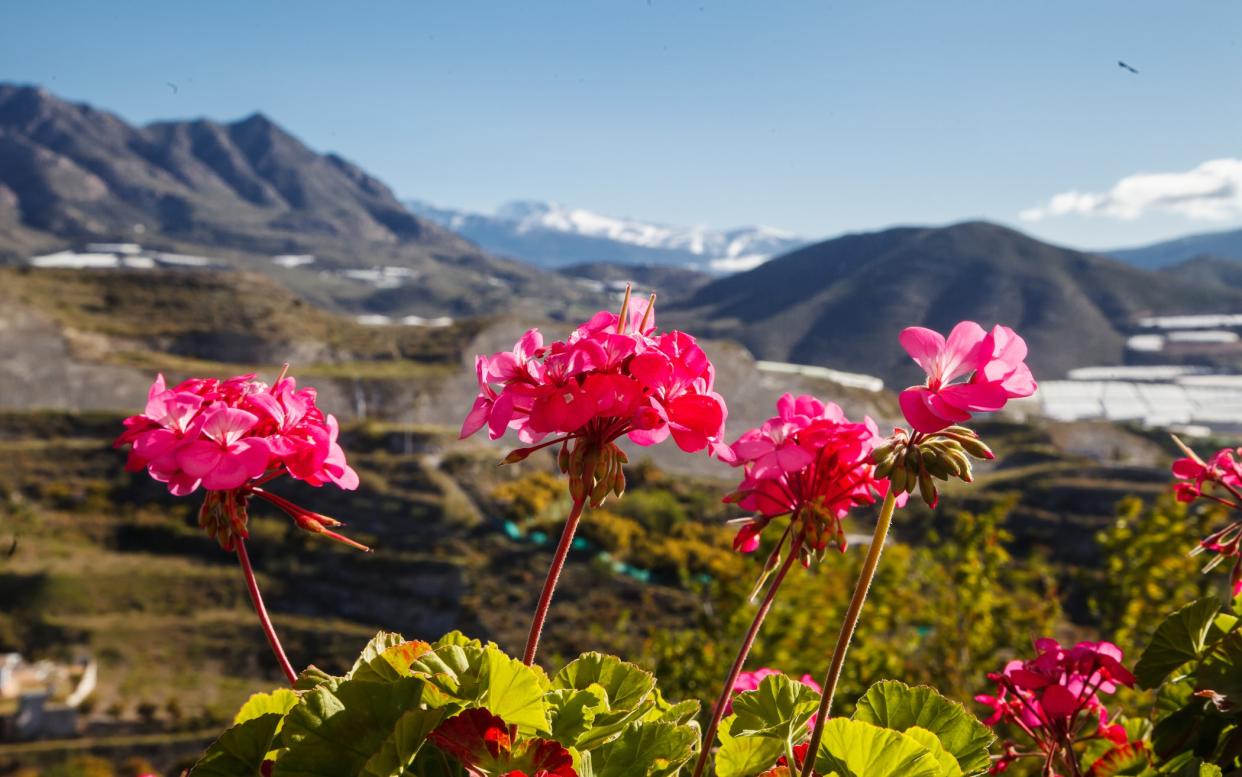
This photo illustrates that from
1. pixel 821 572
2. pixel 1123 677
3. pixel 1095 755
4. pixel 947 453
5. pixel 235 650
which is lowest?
pixel 235 650

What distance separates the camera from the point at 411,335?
54.7 m

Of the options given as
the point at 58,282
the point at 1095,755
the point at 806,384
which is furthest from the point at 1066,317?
the point at 1095,755

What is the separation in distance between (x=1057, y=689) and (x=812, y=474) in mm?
600

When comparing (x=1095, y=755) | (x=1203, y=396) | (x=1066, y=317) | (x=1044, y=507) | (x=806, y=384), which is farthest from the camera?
(x=1066, y=317)

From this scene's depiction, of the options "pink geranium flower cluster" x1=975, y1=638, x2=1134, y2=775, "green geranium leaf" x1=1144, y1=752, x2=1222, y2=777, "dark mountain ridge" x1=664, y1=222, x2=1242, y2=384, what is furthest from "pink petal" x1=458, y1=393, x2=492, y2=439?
"dark mountain ridge" x1=664, y1=222, x2=1242, y2=384

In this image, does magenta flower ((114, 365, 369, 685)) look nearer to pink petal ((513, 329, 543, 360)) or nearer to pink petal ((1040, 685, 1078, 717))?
pink petal ((513, 329, 543, 360))

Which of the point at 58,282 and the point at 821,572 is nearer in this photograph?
the point at 821,572

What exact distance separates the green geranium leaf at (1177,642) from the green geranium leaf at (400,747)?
1367mm

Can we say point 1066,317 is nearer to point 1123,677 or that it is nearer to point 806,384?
point 806,384

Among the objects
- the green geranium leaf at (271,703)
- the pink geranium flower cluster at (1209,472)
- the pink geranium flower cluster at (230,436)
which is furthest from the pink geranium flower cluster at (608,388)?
the pink geranium flower cluster at (1209,472)

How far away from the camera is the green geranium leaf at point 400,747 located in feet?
2.89

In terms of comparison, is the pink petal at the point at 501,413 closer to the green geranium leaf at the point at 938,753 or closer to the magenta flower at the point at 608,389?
the magenta flower at the point at 608,389

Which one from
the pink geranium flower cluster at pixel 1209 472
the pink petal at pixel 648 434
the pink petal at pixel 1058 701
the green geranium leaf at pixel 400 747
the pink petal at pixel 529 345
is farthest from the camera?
the pink geranium flower cluster at pixel 1209 472

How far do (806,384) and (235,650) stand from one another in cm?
2753
